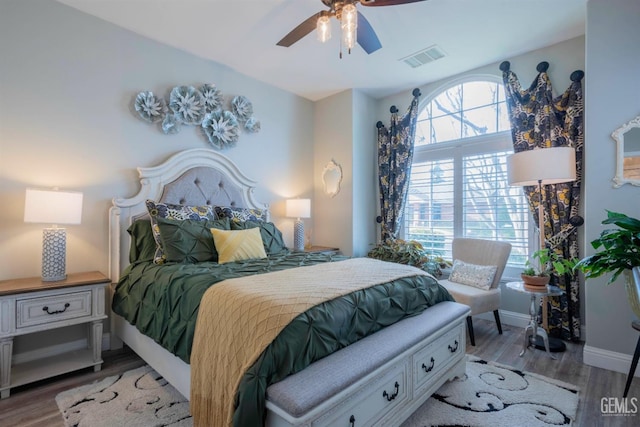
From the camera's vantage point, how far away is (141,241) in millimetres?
2664

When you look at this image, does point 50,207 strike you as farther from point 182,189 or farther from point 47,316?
point 182,189

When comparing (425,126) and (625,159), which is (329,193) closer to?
(425,126)

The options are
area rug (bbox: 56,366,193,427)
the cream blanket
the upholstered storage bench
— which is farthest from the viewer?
area rug (bbox: 56,366,193,427)

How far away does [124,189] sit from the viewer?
2871mm

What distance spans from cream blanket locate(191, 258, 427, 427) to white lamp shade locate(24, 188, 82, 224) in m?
1.42

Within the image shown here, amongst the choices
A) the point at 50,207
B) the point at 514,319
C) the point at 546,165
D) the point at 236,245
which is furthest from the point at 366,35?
the point at 514,319

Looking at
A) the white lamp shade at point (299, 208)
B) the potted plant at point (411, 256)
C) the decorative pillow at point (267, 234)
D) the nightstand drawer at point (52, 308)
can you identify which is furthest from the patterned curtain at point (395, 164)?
the nightstand drawer at point (52, 308)

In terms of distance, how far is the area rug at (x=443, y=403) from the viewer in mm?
1767

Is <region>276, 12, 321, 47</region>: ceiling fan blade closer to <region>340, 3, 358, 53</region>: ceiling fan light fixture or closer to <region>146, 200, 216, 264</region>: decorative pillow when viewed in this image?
<region>340, 3, 358, 53</region>: ceiling fan light fixture

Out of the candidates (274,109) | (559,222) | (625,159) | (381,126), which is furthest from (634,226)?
(274,109)

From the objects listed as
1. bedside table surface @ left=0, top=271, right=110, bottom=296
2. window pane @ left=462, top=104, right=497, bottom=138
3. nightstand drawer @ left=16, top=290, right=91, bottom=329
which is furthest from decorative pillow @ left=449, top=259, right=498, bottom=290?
nightstand drawer @ left=16, top=290, right=91, bottom=329

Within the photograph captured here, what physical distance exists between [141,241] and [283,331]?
198cm

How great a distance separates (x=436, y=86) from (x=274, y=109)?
216 cm

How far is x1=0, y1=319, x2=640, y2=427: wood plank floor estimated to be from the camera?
5.90 ft
